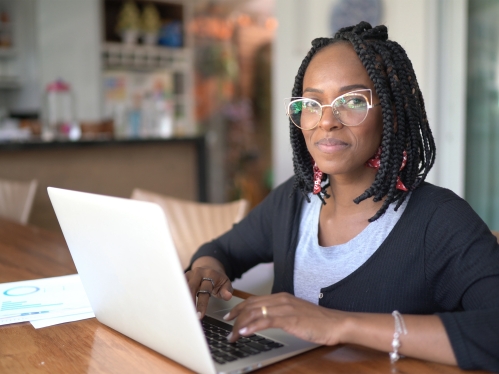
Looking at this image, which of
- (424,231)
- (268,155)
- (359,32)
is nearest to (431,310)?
(424,231)

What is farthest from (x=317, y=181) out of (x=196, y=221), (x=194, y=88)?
(x=194, y=88)

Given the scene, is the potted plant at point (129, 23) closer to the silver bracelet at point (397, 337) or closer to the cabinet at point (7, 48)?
the cabinet at point (7, 48)

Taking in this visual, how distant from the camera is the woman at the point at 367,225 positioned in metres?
0.84

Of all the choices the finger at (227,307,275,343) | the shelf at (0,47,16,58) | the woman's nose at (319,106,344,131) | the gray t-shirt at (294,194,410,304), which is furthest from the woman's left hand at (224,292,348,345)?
the shelf at (0,47,16,58)

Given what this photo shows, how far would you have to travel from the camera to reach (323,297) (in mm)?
1104

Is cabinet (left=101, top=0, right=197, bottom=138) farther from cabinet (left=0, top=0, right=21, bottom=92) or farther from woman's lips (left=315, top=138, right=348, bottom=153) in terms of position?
woman's lips (left=315, top=138, right=348, bottom=153)

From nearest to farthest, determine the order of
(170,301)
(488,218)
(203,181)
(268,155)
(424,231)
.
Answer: (170,301) < (424,231) < (488,218) < (203,181) < (268,155)

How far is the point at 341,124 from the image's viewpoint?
1.08 meters

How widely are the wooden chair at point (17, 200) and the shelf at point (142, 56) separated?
3.14m

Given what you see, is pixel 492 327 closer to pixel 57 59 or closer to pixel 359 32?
pixel 359 32

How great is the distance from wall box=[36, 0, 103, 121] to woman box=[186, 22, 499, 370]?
4.44 m

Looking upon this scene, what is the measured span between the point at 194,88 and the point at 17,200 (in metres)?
3.87

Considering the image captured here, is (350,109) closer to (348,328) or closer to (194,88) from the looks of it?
(348,328)

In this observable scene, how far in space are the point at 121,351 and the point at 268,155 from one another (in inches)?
232
